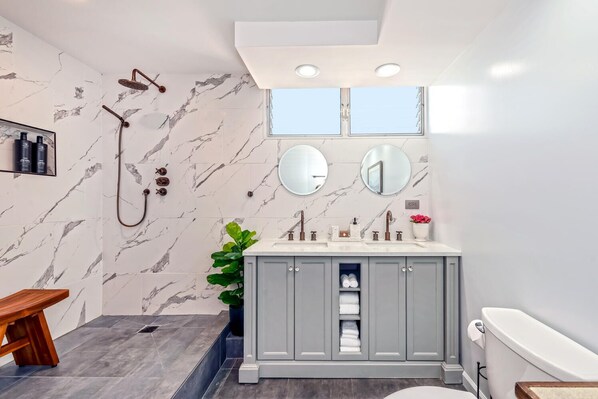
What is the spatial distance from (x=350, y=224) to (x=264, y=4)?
1.91 m

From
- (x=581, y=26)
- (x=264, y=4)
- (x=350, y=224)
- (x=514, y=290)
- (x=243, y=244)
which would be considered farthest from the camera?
(x=350, y=224)

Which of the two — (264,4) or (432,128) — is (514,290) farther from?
(264,4)

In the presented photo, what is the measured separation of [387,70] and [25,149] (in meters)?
2.80

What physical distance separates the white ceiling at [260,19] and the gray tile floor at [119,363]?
221 cm

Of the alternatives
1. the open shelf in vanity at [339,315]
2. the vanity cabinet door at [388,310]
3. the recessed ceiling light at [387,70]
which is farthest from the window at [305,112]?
the vanity cabinet door at [388,310]

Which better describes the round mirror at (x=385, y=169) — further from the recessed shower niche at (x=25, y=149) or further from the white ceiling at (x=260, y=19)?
the recessed shower niche at (x=25, y=149)

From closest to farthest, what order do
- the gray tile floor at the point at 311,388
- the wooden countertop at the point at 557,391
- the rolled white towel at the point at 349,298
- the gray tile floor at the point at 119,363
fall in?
the wooden countertop at the point at 557,391
the gray tile floor at the point at 119,363
the gray tile floor at the point at 311,388
the rolled white towel at the point at 349,298

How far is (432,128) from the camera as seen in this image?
2.81 m

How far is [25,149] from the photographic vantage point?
2.25 meters

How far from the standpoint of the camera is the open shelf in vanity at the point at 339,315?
7.52 ft

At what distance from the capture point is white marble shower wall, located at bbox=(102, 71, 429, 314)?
9.86ft

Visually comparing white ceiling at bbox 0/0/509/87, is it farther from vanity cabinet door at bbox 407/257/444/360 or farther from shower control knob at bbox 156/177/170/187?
vanity cabinet door at bbox 407/257/444/360

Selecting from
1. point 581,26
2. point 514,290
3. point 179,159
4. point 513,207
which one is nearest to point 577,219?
point 513,207

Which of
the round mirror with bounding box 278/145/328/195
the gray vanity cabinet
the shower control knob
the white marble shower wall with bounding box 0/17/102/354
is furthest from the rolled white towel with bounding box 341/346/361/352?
the white marble shower wall with bounding box 0/17/102/354
